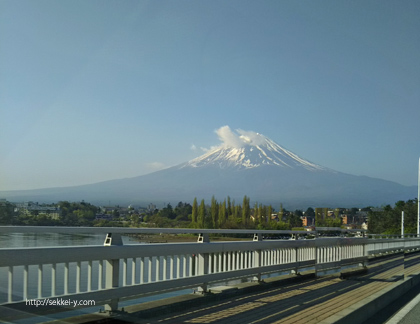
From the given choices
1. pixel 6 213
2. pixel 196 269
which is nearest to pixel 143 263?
pixel 196 269

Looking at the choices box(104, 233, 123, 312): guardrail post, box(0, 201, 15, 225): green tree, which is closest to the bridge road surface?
box(104, 233, 123, 312): guardrail post

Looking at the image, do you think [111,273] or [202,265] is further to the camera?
[202,265]

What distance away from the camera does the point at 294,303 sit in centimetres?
969

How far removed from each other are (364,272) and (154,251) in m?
5.71

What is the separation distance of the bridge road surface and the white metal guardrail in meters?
0.53

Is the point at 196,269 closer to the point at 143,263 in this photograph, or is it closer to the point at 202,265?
the point at 202,265

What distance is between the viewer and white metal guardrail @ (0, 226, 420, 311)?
6258mm

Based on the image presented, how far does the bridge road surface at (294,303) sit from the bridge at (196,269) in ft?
0.11

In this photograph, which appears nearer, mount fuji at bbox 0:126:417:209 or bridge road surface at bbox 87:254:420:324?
bridge road surface at bbox 87:254:420:324

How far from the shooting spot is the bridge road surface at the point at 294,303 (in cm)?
792

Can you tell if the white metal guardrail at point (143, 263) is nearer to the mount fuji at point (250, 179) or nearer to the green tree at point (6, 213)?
the green tree at point (6, 213)

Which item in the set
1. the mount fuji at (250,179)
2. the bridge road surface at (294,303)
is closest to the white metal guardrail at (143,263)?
the bridge road surface at (294,303)

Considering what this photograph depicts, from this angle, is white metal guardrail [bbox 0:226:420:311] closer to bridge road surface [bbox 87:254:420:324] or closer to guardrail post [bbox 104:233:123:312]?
guardrail post [bbox 104:233:123:312]

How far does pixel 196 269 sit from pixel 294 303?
6.78 feet
